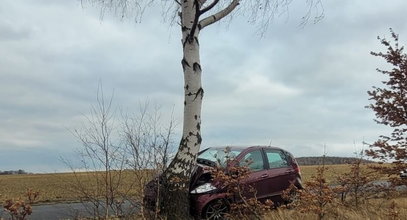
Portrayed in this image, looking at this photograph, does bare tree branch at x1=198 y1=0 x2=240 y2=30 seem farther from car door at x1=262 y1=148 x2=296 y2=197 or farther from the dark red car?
car door at x1=262 y1=148 x2=296 y2=197

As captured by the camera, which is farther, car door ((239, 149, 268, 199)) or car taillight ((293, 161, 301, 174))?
car taillight ((293, 161, 301, 174))

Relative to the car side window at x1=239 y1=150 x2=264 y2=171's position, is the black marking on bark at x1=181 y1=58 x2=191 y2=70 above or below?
above

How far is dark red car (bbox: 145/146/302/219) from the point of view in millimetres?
9188

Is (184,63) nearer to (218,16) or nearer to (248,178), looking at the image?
(218,16)

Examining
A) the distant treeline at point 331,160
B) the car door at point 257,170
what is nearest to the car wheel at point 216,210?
the car door at point 257,170

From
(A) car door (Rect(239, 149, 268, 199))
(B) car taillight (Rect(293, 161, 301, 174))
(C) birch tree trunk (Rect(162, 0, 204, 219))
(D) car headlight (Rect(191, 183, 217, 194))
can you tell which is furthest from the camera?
(B) car taillight (Rect(293, 161, 301, 174))

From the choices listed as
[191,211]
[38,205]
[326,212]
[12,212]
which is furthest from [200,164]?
[38,205]

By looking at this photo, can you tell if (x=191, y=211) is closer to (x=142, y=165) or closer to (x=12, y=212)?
(x=142, y=165)

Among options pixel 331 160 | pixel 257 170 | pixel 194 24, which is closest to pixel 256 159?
pixel 257 170

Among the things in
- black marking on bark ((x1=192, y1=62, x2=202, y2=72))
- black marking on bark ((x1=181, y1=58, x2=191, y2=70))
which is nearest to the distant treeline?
black marking on bark ((x1=192, y1=62, x2=202, y2=72))

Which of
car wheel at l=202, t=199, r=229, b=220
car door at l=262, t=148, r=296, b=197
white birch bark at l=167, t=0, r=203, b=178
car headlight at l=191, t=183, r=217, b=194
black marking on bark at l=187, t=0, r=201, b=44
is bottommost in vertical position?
car wheel at l=202, t=199, r=229, b=220

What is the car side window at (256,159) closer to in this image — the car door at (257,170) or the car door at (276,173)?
the car door at (257,170)

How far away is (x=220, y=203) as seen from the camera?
9.12 metres

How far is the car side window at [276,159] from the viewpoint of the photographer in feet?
37.0
